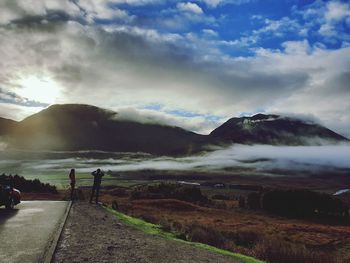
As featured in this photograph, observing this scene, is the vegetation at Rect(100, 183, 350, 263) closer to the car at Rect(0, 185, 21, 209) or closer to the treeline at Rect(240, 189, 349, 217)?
the treeline at Rect(240, 189, 349, 217)

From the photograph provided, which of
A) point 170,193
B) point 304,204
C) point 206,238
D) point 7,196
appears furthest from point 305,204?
point 7,196

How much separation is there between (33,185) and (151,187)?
27.6 metres

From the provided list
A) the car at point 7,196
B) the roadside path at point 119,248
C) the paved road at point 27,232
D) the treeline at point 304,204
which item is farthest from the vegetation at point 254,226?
the car at point 7,196

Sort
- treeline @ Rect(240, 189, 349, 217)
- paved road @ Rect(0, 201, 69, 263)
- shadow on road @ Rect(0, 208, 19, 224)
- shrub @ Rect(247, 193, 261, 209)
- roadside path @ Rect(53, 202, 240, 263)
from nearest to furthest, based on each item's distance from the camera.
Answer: paved road @ Rect(0, 201, 69, 263) < roadside path @ Rect(53, 202, 240, 263) < shadow on road @ Rect(0, 208, 19, 224) < treeline @ Rect(240, 189, 349, 217) < shrub @ Rect(247, 193, 261, 209)

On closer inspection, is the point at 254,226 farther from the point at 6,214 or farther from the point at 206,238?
the point at 6,214

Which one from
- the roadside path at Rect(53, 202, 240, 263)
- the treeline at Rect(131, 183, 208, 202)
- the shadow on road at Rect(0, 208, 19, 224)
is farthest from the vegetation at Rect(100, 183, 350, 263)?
the shadow on road at Rect(0, 208, 19, 224)

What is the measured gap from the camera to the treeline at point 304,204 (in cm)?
6569

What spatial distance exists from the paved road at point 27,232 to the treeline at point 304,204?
4837cm

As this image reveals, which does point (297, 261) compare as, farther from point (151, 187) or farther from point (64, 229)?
point (151, 187)

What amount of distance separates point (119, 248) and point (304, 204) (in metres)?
57.0

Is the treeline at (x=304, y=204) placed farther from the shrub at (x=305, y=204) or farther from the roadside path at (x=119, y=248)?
the roadside path at (x=119, y=248)

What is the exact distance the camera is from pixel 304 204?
2618 inches

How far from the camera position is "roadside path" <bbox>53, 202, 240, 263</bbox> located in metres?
12.7

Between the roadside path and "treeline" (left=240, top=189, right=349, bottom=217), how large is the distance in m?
51.1
